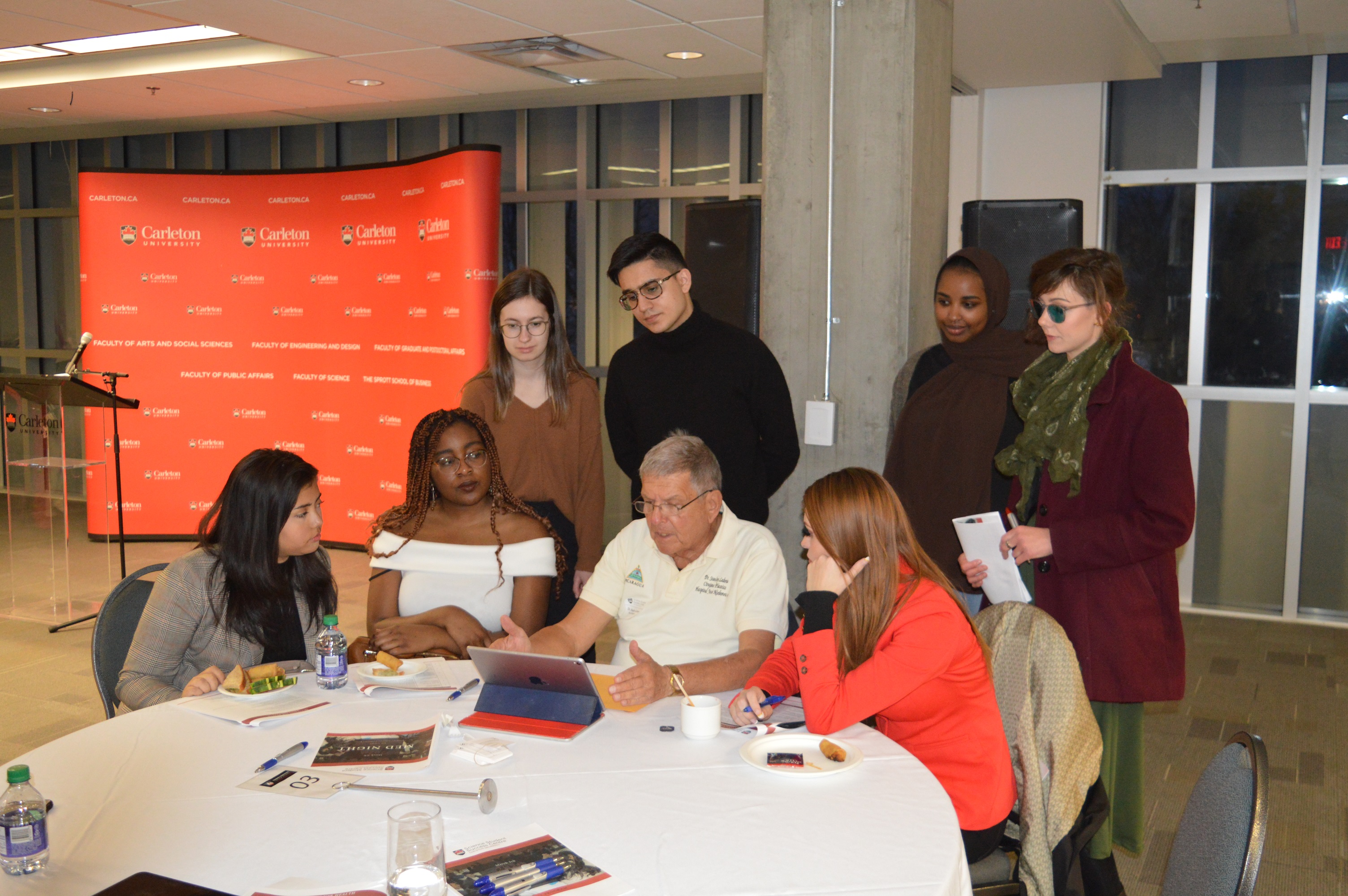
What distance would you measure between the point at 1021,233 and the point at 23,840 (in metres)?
4.56

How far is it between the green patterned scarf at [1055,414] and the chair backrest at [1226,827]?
1117mm

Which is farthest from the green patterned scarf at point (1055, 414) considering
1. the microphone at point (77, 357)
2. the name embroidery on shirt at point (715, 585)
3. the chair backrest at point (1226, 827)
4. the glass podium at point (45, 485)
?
the microphone at point (77, 357)

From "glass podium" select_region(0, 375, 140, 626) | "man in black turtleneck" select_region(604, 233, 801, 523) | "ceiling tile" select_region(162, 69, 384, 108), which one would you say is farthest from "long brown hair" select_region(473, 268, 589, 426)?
"ceiling tile" select_region(162, 69, 384, 108)

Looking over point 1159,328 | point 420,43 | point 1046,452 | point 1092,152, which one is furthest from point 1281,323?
point 420,43

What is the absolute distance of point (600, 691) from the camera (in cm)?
246

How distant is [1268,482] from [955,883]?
566 centimetres

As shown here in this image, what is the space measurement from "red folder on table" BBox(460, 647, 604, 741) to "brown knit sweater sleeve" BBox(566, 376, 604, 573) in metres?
1.30

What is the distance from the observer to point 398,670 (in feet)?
8.30

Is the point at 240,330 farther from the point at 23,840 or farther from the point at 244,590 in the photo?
the point at 23,840

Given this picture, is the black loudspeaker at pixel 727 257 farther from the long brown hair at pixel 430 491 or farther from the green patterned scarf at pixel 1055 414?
the green patterned scarf at pixel 1055 414

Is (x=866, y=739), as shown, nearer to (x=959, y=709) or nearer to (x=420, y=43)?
(x=959, y=709)

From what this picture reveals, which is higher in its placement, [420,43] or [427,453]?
[420,43]

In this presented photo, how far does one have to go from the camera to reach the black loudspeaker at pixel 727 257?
5.25 metres

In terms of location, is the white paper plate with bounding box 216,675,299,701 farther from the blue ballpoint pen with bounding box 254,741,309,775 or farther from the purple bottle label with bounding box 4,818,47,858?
the purple bottle label with bounding box 4,818,47,858
